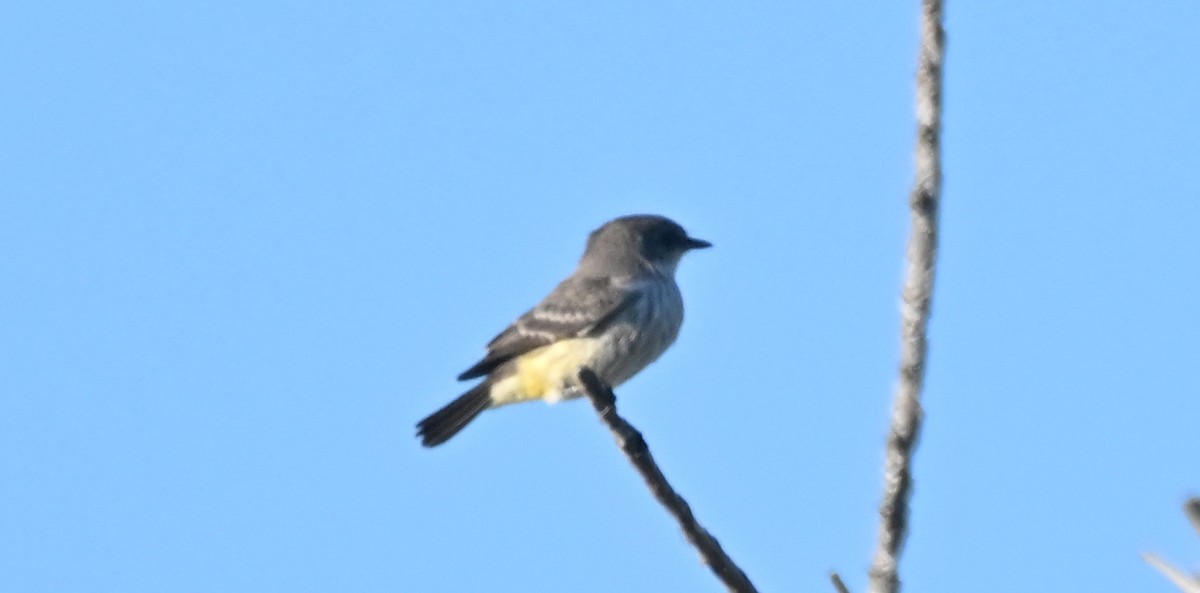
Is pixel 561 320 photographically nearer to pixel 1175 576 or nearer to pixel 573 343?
pixel 573 343

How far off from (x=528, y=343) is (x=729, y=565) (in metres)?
6.34

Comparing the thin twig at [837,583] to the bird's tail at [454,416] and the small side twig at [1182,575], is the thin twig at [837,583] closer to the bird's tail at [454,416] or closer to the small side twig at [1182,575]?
the small side twig at [1182,575]

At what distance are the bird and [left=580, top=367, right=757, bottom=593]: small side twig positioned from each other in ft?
14.9

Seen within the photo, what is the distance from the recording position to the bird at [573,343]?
380 inches

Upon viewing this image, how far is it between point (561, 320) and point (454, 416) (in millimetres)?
829

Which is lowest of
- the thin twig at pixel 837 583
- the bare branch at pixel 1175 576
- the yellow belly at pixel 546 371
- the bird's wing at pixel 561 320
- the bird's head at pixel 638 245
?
the bare branch at pixel 1175 576

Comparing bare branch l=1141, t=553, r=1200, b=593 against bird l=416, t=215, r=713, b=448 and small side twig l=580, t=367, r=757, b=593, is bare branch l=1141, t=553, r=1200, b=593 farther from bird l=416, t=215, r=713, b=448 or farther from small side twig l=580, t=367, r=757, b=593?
bird l=416, t=215, r=713, b=448

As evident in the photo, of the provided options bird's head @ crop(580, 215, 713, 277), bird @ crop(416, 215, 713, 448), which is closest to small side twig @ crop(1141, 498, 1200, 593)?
bird @ crop(416, 215, 713, 448)

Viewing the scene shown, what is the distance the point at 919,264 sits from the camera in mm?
2889

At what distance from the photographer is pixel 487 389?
9984mm

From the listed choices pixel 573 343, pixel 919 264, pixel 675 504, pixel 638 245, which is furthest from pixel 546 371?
pixel 919 264

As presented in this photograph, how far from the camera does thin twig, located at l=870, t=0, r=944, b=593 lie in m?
2.86

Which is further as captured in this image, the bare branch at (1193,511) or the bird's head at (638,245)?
the bird's head at (638,245)

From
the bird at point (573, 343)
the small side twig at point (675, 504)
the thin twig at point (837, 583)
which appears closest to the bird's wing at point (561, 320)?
the bird at point (573, 343)
